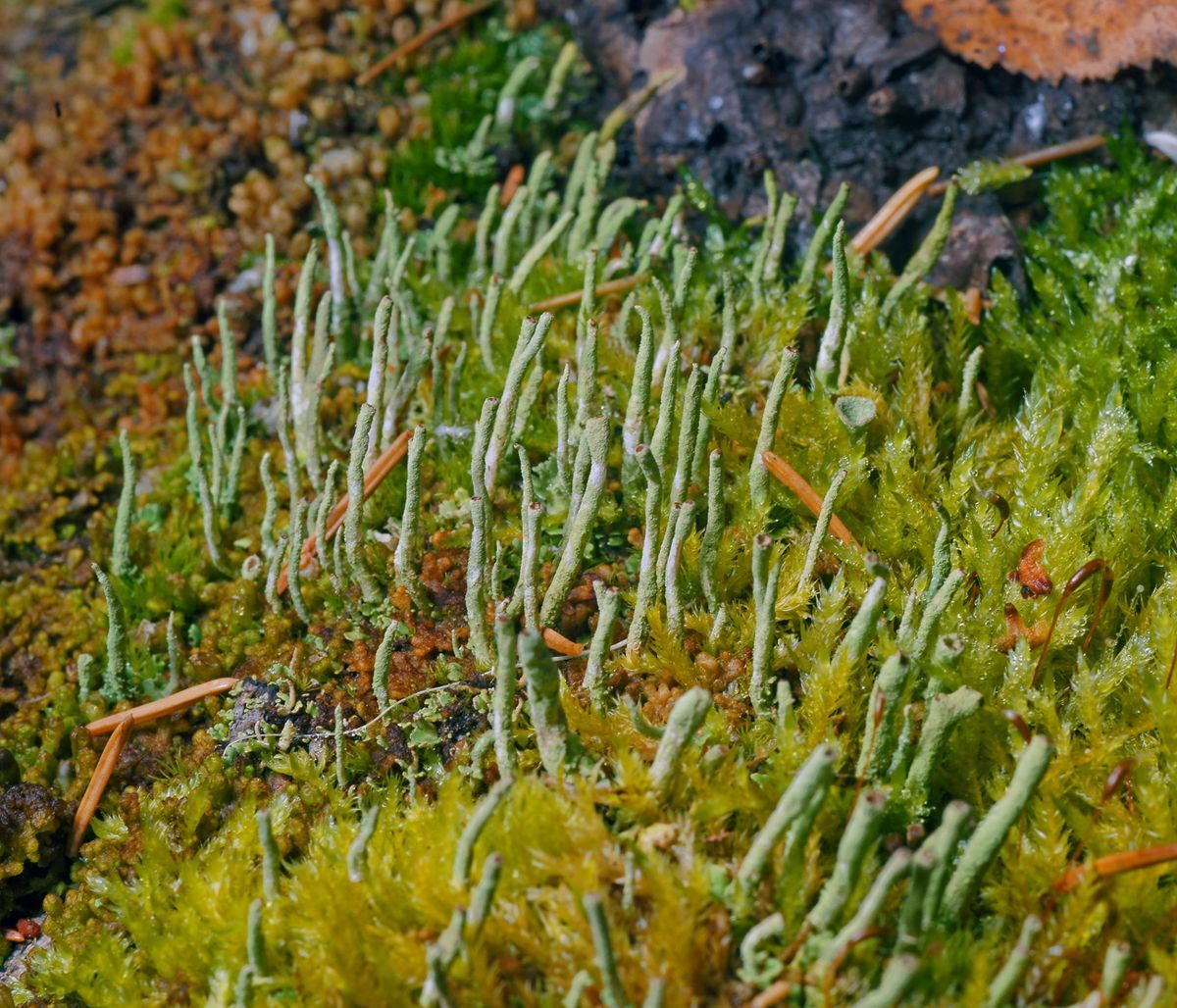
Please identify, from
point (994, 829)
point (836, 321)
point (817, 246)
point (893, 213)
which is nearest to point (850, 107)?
point (893, 213)

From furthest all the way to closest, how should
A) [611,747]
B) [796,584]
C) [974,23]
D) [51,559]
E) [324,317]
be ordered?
[974,23], [51,559], [324,317], [796,584], [611,747]

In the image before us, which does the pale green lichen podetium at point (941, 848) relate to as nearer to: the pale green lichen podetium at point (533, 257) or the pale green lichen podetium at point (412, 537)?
the pale green lichen podetium at point (412, 537)

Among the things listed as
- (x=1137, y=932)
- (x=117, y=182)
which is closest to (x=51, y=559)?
(x=117, y=182)

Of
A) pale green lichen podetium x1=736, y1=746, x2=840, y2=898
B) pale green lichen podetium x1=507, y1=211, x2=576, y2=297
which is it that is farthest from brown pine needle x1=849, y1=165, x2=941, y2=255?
pale green lichen podetium x1=736, y1=746, x2=840, y2=898

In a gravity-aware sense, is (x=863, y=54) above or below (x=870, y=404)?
above

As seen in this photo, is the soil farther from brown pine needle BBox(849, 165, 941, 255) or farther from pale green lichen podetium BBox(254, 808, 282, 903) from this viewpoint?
pale green lichen podetium BBox(254, 808, 282, 903)

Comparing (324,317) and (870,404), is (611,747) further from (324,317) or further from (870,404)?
(324,317)

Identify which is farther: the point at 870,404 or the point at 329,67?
the point at 329,67

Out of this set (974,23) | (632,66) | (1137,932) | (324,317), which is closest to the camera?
(1137,932)

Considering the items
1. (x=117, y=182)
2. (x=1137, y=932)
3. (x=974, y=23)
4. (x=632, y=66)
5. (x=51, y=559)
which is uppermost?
(x=117, y=182)
